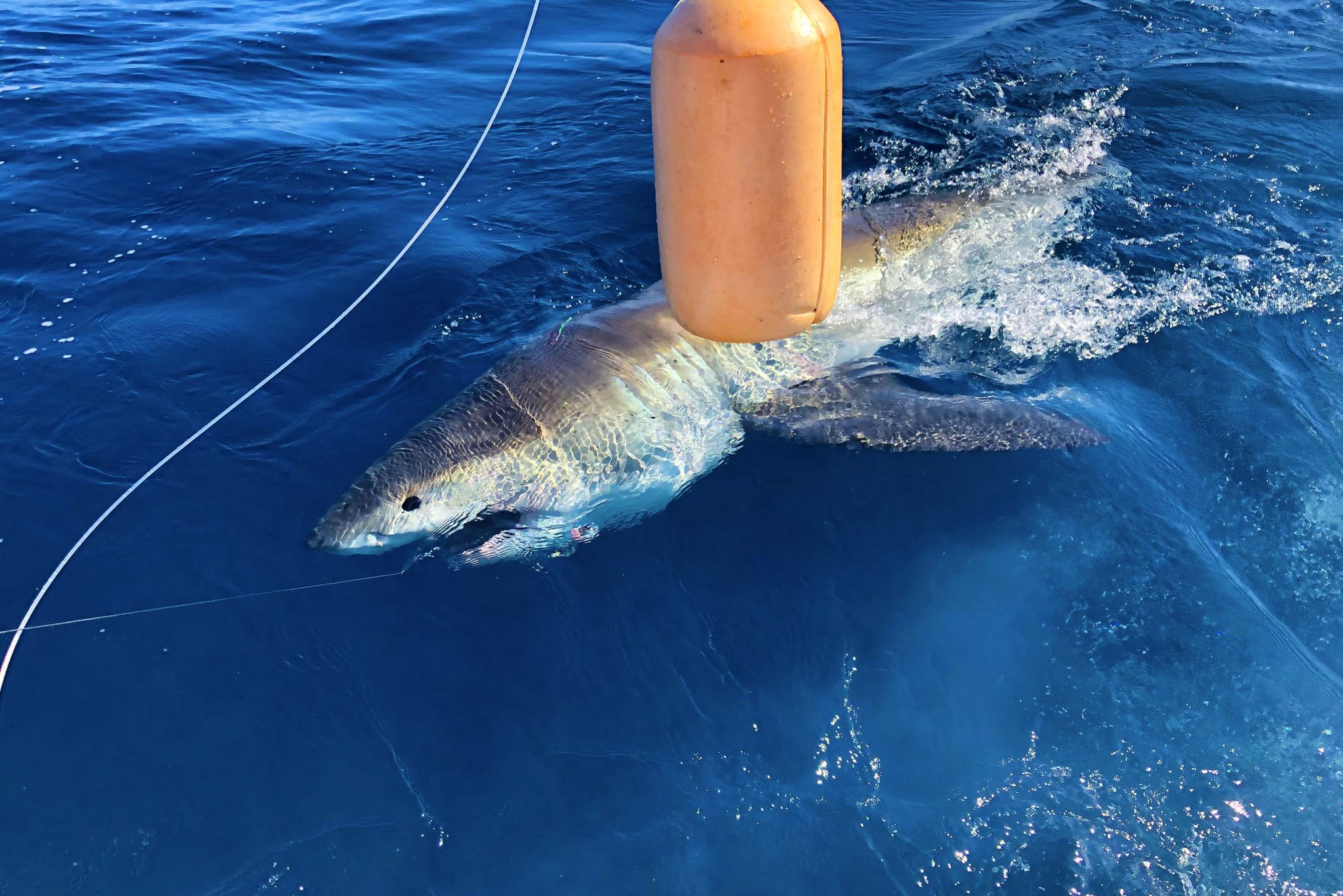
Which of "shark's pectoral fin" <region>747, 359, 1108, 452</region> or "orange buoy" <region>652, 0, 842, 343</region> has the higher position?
"orange buoy" <region>652, 0, 842, 343</region>

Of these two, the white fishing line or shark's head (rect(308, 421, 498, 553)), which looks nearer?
the white fishing line

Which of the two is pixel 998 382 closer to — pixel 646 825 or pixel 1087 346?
pixel 1087 346

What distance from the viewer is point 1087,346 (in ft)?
17.7

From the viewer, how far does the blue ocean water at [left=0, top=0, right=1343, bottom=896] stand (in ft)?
Result: 10.7

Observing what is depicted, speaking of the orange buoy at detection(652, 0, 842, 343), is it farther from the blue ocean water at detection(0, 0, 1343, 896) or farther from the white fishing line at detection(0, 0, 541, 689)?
the white fishing line at detection(0, 0, 541, 689)

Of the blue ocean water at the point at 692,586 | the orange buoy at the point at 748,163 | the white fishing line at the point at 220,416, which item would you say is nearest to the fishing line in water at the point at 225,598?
the blue ocean water at the point at 692,586

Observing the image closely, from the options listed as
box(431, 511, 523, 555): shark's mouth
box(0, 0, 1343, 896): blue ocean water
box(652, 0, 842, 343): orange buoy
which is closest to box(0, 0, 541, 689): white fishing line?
box(0, 0, 1343, 896): blue ocean water

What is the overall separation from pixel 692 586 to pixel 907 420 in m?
1.41

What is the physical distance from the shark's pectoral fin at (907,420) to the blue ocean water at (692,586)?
0.14 metres

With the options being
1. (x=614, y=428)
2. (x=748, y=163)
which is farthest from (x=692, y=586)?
(x=748, y=163)

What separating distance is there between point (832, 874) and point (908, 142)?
6322mm

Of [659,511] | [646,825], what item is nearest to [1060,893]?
[646,825]

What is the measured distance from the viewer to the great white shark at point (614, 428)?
431 centimetres

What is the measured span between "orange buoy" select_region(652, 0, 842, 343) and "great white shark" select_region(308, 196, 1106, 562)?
4.74ft
